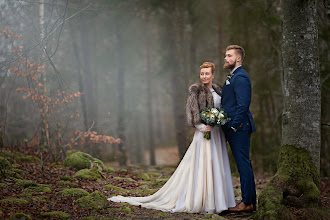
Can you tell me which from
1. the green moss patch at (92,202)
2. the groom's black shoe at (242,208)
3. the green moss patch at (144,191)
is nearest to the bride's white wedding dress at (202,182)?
the groom's black shoe at (242,208)

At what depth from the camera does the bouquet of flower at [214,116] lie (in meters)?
5.28

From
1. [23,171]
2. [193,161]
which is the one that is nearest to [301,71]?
[193,161]

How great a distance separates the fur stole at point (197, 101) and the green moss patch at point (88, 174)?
11.7 ft

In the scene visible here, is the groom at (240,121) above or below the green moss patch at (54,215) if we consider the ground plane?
above

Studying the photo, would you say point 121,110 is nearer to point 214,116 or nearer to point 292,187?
point 214,116

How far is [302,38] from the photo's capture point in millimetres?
5004

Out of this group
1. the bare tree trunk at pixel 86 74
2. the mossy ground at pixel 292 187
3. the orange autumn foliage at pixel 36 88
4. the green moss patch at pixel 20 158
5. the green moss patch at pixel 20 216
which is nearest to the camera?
the green moss patch at pixel 20 216

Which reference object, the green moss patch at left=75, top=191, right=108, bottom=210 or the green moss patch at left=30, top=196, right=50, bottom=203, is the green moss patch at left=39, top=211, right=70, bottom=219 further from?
the green moss patch at left=30, top=196, right=50, bottom=203

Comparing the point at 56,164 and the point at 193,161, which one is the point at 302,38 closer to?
the point at 193,161

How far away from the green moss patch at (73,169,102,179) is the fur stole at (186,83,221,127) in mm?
3561

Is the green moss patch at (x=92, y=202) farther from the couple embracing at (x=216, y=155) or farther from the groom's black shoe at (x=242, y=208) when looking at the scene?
the groom's black shoe at (x=242, y=208)

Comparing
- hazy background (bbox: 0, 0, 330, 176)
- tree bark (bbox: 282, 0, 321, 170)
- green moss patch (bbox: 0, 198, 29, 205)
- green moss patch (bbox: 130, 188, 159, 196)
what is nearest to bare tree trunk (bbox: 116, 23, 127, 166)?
hazy background (bbox: 0, 0, 330, 176)

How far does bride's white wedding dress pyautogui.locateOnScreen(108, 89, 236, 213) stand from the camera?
545cm

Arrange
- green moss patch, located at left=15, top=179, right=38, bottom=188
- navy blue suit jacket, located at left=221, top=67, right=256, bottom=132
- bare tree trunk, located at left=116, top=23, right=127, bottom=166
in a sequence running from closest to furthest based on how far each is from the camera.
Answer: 1. navy blue suit jacket, located at left=221, top=67, right=256, bottom=132
2. green moss patch, located at left=15, top=179, right=38, bottom=188
3. bare tree trunk, located at left=116, top=23, right=127, bottom=166
